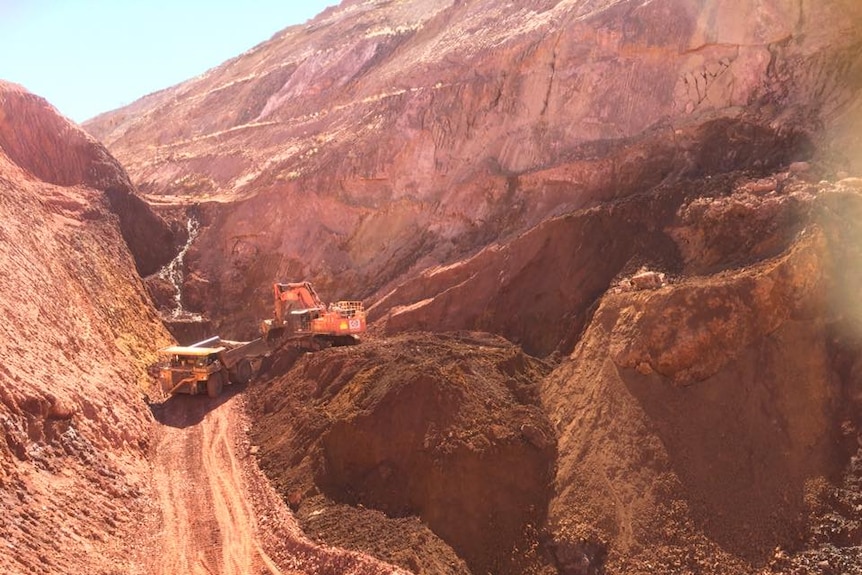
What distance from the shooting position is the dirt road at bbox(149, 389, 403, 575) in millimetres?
12172

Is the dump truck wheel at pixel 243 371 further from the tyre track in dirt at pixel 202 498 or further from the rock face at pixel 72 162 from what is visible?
the rock face at pixel 72 162

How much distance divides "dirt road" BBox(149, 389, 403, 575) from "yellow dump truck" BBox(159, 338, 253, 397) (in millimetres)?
1289

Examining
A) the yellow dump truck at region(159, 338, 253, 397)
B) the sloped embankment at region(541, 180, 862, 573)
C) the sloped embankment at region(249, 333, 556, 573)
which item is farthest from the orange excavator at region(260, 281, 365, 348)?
the sloped embankment at region(541, 180, 862, 573)

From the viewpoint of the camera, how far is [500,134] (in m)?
26.1

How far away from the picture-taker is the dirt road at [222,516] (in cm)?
1217

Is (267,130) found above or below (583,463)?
above

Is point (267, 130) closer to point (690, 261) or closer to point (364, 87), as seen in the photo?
point (364, 87)

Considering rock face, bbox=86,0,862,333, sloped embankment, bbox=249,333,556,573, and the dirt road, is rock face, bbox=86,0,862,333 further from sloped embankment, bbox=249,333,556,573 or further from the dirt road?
the dirt road

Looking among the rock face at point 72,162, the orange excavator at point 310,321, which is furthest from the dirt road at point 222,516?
the rock face at point 72,162

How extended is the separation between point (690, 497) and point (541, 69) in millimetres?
17358

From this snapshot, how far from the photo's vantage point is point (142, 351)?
70.1ft

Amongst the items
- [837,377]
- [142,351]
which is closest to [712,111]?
[837,377]

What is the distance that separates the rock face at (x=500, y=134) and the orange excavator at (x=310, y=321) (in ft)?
12.3

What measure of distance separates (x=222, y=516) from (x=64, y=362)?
4743mm
